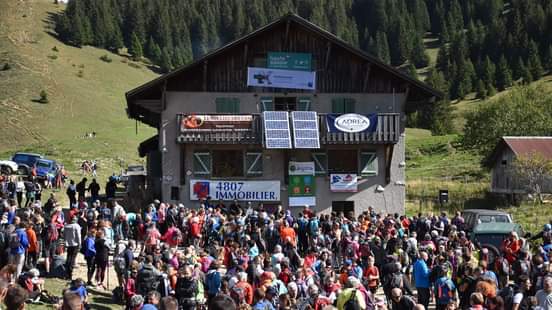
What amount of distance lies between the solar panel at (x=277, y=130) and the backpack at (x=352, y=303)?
18.4 m

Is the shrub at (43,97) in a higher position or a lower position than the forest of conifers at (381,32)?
lower

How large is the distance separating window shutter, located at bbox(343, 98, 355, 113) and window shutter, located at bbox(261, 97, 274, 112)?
11.0 ft

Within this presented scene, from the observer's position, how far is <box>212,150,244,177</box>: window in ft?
109

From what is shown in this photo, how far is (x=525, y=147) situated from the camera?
5094 cm

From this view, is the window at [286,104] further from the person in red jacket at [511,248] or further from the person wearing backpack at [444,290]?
the person wearing backpack at [444,290]

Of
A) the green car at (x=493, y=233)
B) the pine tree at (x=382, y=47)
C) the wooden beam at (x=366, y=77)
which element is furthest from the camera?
the pine tree at (x=382, y=47)

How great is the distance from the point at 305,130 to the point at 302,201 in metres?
3.24

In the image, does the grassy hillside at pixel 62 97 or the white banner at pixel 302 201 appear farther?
the grassy hillside at pixel 62 97

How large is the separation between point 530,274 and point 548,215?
23.6m

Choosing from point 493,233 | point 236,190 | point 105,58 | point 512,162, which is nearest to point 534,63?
point 105,58

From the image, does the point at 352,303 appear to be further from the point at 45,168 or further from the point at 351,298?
the point at 45,168

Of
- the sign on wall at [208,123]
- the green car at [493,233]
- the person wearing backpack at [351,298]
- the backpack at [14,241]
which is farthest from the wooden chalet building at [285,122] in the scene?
the person wearing backpack at [351,298]

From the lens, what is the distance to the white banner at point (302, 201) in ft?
109

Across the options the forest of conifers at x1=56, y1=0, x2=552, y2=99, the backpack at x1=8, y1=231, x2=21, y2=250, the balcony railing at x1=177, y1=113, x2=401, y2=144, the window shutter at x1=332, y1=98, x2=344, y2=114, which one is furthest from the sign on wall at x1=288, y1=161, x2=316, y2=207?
the forest of conifers at x1=56, y1=0, x2=552, y2=99
